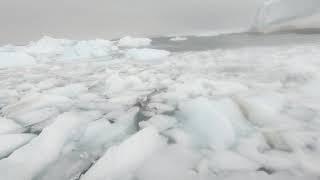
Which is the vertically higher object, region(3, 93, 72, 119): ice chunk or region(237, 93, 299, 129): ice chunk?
region(237, 93, 299, 129): ice chunk

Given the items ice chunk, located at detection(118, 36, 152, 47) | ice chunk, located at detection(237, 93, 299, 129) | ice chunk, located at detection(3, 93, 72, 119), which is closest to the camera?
ice chunk, located at detection(237, 93, 299, 129)

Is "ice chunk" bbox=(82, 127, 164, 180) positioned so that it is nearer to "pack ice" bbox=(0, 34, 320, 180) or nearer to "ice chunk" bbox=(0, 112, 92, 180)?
"pack ice" bbox=(0, 34, 320, 180)

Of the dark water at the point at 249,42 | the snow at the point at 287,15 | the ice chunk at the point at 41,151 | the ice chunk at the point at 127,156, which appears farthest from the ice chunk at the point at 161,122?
the snow at the point at 287,15

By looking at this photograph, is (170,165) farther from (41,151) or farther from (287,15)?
(287,15)

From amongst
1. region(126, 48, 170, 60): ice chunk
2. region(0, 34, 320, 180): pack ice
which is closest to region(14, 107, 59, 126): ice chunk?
region(0, 34, 320, 180): pack ice

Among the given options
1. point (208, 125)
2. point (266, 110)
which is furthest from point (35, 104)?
point (266, 110)

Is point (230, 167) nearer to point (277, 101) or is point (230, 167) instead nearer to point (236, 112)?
point (236, 112)

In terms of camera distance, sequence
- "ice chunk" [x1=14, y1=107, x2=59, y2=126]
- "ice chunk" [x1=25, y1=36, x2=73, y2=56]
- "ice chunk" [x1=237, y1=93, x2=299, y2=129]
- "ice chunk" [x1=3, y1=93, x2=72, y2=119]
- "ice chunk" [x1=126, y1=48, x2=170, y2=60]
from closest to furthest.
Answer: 1. "ice chunk" [x1=237, y1=93, x2=299, y2=129]
2. "ice chunk" [x1=14, y1=107, x2=59, y2=126]
3. "ice chunk" [x1=3, y1=93, x2=72, y2=119]
4. "ice chunk" [x1=126, y1=48, x2=170, y2=60]
5. "ice chunk" [x1=25, y1=36, x2=73, y2=56]

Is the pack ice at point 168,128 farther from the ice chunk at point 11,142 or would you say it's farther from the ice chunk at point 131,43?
the ice chunk at point 131,43

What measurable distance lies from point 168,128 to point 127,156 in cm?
29

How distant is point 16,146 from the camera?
1.18 meters

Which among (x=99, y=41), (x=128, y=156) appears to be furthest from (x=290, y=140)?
(x=99, y=41)

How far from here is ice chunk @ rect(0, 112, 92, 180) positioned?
3.21 ft

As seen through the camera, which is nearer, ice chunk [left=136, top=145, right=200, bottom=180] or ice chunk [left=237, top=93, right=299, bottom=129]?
ice chunk [left=136, top=145, right=200, bottom=180]
